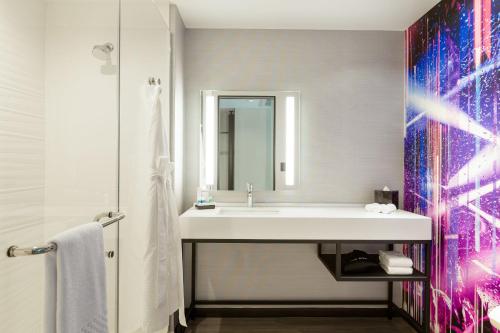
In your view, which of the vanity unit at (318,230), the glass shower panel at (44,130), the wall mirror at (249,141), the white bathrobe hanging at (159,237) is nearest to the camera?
the glass shower panel at (44,130)

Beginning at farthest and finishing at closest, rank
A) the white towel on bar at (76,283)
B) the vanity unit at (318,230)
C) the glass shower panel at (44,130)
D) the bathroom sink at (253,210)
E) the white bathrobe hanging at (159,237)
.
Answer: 1. the bathroom sink at (253,210)
2. the vanity unit at (318,230)
3. the white bathrobe hanging at (159,237)
4. the white towel on bar at (76,283)
5. the glass shower panel at (44,130)

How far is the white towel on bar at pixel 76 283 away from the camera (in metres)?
0.94

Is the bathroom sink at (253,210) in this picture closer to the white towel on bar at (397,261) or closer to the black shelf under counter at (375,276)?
the black shelf under counter at (375,276)

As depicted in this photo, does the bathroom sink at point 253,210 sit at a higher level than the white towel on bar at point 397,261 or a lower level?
higher

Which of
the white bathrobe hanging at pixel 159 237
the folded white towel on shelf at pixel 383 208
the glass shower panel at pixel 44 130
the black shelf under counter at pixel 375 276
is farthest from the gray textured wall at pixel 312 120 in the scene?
the glass shower panel at pixel 44 130

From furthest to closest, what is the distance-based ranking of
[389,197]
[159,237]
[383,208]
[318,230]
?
[389,197], [383,208], [318,230], [159,237]

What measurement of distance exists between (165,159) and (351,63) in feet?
5.84

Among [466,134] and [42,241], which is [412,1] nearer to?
[466,134]

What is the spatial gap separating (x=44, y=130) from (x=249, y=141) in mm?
1824

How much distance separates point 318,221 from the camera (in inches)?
84.8

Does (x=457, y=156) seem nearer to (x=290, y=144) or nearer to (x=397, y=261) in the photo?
(x=397, y=261)

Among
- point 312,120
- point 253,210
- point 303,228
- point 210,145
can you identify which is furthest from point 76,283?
point 312,120

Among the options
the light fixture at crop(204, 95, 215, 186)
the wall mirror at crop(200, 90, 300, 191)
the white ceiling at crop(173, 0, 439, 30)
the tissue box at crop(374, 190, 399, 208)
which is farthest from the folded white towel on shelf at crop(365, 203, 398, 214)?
the white ceiling at crop(173, 0, 439, 30)

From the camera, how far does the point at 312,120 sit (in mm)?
2703
